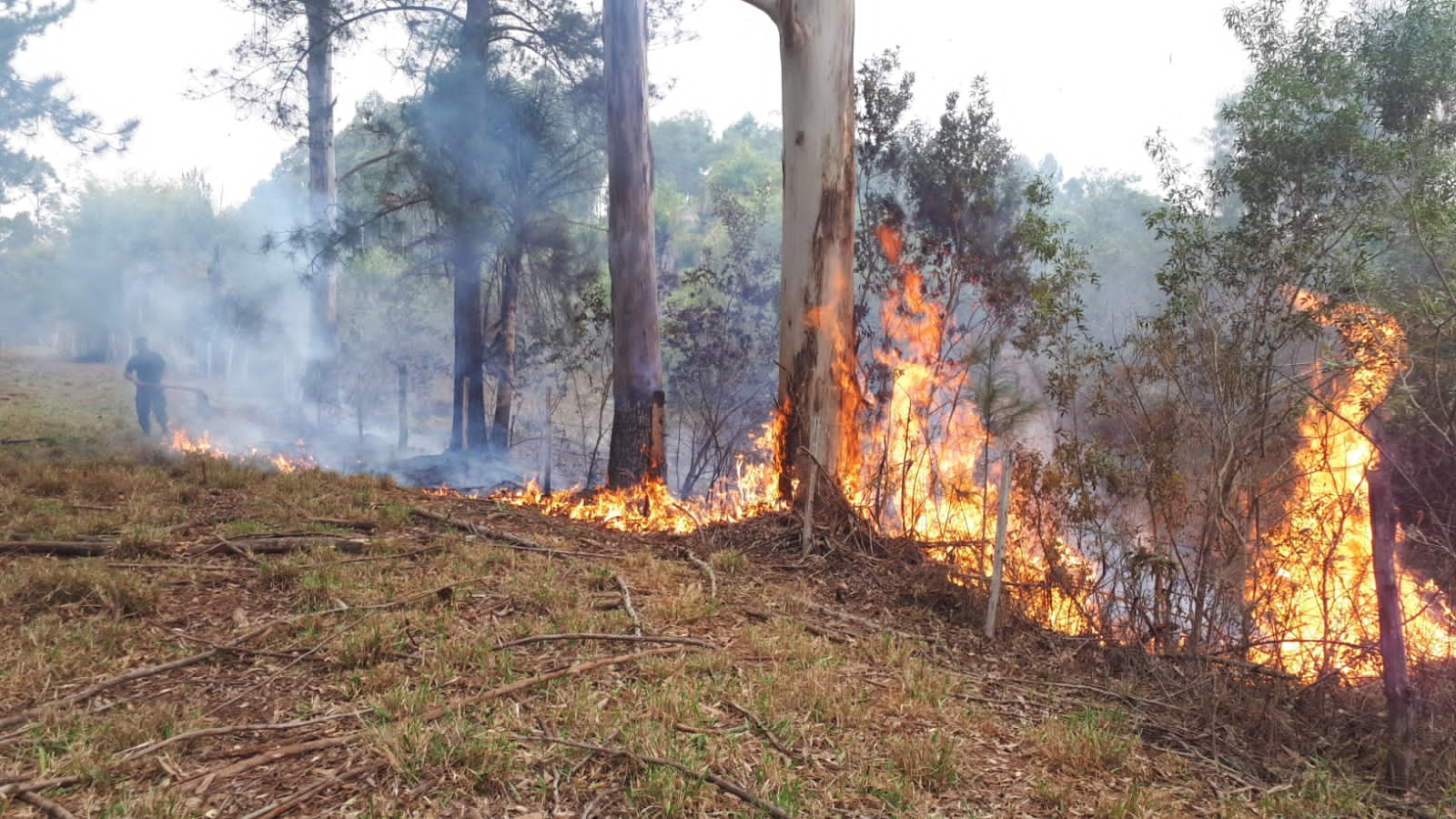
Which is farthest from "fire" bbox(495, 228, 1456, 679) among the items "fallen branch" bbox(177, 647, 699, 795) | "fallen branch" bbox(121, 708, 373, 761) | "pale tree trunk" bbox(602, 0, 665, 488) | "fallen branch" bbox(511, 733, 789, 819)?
"fallen branch" bbox(121, 708, 373, 761)

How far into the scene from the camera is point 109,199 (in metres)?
49.3

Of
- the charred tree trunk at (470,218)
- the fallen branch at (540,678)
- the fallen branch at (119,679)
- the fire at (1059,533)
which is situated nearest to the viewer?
the fallen branch at (119,679)

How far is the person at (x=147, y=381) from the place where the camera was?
1377 cm

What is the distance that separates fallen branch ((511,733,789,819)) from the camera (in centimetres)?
281

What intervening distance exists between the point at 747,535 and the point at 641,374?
3201 millimetres

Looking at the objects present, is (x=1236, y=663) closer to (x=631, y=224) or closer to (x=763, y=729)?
(x=763, y=729)

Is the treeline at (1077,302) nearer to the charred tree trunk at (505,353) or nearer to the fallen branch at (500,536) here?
the charred tree trunk at (505,353)

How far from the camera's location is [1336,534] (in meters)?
5.59

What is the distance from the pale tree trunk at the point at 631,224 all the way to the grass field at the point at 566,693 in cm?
332

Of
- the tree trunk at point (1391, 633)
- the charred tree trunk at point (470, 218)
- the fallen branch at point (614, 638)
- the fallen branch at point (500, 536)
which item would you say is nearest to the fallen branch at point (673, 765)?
the fallen branch at point (614, 638)

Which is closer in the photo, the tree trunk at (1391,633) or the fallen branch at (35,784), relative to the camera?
the fallen branch at (35,784)

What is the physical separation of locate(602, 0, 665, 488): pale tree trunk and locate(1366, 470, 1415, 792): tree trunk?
6.67 meters

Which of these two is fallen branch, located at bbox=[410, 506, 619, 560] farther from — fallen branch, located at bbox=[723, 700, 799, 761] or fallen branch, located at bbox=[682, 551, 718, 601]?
fallen branch, located at bbox=[723, 700, 799, 761]

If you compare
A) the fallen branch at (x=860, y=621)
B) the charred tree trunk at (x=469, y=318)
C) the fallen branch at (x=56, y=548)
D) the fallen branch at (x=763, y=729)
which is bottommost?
the fallen branch at (x=860, y=621)
